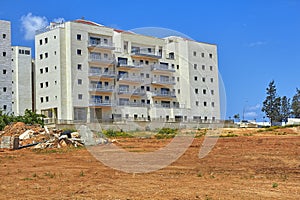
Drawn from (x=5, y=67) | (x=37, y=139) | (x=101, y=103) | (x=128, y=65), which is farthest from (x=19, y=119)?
(x=128, y=65)

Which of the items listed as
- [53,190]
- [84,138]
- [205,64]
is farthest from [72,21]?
[53,190]

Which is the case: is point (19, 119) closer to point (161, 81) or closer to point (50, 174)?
point (161, 81)

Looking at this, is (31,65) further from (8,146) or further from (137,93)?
(8,146)

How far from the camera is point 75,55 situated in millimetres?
68875

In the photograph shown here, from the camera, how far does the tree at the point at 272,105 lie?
103 metres

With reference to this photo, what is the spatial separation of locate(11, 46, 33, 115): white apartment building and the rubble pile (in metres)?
33.0

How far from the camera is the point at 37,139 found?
120 ft

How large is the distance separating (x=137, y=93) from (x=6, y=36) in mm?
23513

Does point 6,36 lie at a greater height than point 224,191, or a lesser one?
greater

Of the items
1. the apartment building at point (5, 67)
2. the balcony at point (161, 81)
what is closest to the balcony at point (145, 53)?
the balcony at point (161, 81)

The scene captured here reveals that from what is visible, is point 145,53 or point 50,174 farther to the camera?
point 145,53

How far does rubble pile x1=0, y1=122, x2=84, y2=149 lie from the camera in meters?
33.4

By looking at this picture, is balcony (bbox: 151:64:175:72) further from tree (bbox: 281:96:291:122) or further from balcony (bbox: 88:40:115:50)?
tree (bbox: 281:96:291:122)

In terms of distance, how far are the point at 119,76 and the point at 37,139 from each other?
128ft
